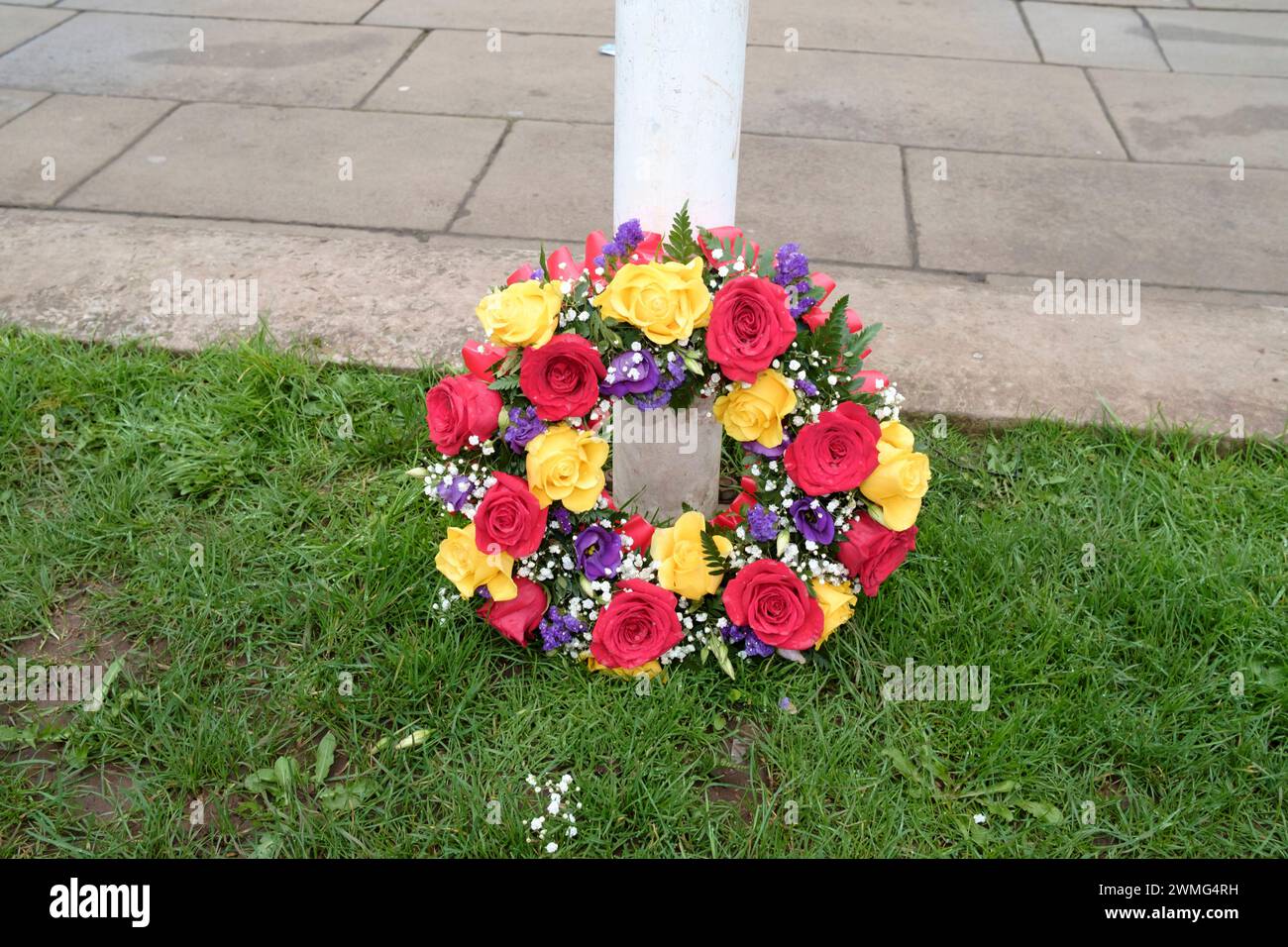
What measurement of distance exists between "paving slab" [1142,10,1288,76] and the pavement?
0.03 metres

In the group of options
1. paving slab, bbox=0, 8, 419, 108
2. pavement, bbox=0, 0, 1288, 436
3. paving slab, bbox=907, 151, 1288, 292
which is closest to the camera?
pavement, bbox=0, 0, 1288, 436

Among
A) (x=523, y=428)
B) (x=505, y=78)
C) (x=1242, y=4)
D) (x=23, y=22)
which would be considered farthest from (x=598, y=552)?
(x=1242, y=4)

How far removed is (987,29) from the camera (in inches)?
261

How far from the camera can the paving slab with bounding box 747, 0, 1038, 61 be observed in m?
6.34

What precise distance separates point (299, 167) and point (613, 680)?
10.7 feet

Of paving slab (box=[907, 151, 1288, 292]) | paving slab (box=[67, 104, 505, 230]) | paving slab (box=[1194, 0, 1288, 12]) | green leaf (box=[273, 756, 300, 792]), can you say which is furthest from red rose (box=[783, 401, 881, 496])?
paving slab (box=[1194, 0, 1288, 12])

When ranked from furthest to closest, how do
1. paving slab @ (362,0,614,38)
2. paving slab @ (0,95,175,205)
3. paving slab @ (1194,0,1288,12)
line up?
paving slab @ (1194,0,1288,12)
paving slab @ (362,0,614,38)
paving slab @ (0,95,175,205)

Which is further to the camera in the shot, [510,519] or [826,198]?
[826,198]

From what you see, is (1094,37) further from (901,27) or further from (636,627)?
(636,627)

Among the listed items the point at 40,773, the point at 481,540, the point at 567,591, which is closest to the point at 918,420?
the point at 567,591

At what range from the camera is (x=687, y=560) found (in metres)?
2.41

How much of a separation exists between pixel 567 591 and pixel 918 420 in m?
1.33

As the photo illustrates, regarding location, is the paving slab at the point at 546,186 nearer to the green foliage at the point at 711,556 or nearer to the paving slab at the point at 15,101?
the green foliage at the point at 711,556

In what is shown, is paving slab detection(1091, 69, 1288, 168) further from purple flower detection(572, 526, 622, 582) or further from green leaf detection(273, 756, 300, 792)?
green leaf detection(273, 756, 300, 792)
